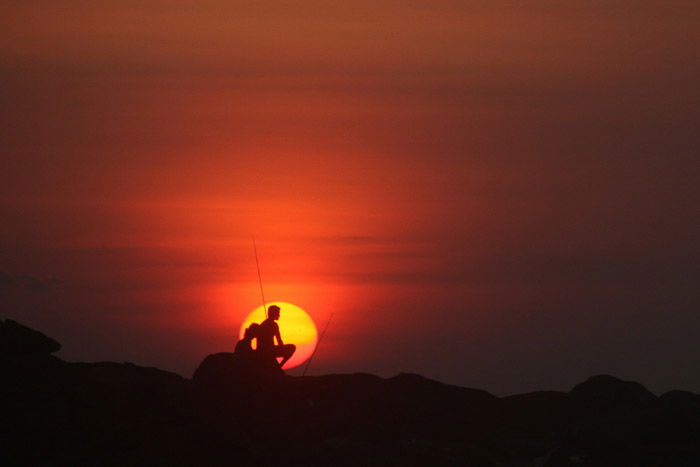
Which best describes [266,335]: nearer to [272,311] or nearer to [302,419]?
[272,311]

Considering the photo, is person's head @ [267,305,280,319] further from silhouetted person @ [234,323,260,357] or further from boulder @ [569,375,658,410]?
boulder @ [569,375,658,410]

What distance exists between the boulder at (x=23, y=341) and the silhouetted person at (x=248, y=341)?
4387 millimetres

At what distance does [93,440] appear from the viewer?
79.4 ft

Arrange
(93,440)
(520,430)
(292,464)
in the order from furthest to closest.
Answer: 1. (520,430)
2. (292,464)
3. (93,440)

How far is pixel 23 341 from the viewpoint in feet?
86.5

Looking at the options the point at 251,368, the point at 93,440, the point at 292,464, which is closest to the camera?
the point at 93,440

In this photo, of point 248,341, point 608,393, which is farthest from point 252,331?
point 608,393

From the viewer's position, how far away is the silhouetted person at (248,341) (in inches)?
1129

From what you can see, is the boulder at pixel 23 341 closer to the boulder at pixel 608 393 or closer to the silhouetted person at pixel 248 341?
the silhouetted person at pixel 248 341

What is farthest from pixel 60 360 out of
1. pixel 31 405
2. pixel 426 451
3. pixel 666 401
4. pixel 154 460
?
pixel 666 401

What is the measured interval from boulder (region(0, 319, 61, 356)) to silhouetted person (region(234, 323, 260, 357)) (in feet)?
14.4

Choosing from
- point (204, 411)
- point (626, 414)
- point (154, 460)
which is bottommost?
point (154, 460)

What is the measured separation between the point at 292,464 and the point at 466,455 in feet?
18.0

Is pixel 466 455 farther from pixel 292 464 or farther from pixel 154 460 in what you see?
pixel 154 460
